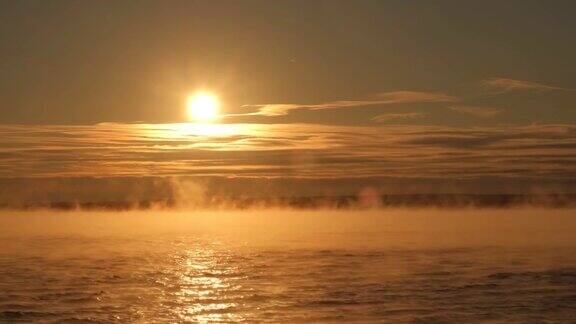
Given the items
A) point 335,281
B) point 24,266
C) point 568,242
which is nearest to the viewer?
point 335,281

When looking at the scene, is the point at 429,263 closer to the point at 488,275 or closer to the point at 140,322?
the point at 488,275

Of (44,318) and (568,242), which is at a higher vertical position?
(44,318)

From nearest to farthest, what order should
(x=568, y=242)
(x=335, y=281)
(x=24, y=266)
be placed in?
1. (x=335, y=281)
2. (x=24, y=266)
3. (x=568, y=242)

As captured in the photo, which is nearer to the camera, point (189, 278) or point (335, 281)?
point (335, 281)

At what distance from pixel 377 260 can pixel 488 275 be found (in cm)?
973

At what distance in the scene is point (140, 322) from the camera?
2511 cm

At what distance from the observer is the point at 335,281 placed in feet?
113

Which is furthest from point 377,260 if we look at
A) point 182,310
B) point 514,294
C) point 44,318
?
point 44,318

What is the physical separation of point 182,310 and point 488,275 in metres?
14.7

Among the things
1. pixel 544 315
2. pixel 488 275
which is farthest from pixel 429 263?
pixel 544 315

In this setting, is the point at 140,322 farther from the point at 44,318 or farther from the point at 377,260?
the point at 377,260

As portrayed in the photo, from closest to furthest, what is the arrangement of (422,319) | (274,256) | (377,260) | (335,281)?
1. (422,319)
2. (335,281)
3. (377,260)
4. (274,256)

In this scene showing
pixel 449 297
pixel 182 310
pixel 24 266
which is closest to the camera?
pixel 182 310

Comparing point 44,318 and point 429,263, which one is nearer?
point 44,318
